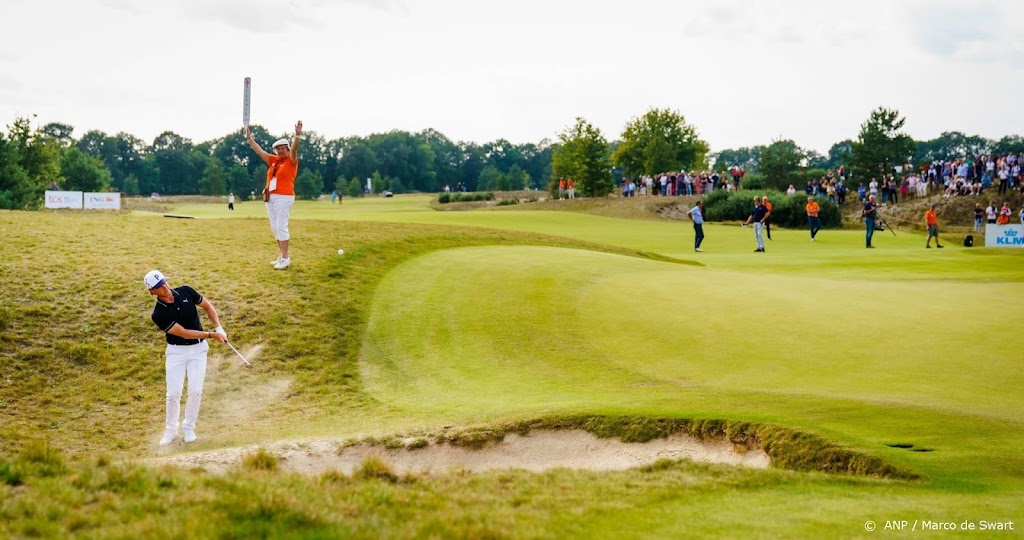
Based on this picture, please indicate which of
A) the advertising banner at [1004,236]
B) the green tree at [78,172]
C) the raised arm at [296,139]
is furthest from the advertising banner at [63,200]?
the green tree at [78,172]

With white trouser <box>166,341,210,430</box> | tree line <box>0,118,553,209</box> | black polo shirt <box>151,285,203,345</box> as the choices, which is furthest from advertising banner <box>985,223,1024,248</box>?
tree line <box>0,118,553,209</box>

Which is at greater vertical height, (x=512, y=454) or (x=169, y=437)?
(x=512, y=454)

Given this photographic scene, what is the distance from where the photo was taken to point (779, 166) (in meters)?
97.2

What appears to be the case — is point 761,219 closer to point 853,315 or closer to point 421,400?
point 853,315

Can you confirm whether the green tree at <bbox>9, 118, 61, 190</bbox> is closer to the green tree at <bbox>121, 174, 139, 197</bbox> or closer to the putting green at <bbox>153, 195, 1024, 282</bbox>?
the putting green at <bbox>153, 195, 1024, 282</bbox>

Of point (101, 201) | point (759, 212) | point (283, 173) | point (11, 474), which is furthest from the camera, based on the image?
point (101, 201)

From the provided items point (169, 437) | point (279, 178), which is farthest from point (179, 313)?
point (279, 178)

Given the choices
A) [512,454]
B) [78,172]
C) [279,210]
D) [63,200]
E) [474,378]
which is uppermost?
[78,172]

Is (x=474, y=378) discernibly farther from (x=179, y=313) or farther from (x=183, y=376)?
(x=179, y=313)

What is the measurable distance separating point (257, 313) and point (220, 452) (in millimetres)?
7386

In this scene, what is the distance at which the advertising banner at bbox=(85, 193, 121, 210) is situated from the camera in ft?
185

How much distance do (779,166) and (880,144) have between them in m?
11.4

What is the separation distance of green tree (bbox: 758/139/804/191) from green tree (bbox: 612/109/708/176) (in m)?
12.2

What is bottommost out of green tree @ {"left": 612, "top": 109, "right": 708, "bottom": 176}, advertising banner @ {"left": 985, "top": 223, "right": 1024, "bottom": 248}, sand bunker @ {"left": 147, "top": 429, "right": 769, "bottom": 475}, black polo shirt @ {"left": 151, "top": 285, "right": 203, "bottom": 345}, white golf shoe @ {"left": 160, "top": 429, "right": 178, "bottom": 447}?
white golf shoe @ {"left": 160, "top": 429, "right": 178, "bottom": 447}
